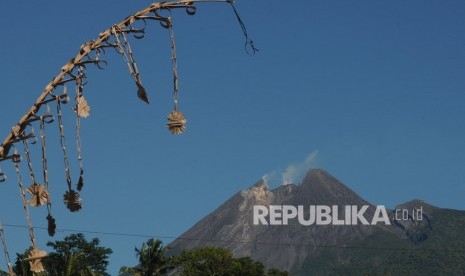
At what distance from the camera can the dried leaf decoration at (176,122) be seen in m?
4.08

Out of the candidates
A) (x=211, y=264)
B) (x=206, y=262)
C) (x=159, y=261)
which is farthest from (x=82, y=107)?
(x=206, y=262)

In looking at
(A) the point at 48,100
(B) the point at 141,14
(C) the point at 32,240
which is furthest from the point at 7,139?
(B) the point at 141,14

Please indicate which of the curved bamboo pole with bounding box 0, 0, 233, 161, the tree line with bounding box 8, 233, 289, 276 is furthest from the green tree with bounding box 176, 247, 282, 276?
A: the curved bamboo pole with bounding box 0, 0, 233, 161

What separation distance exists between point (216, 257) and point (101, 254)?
982 inches

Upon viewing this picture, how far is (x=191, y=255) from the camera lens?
9225cm

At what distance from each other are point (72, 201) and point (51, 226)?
0.14 meters

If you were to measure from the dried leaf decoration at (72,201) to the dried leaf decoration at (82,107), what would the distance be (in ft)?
1.09

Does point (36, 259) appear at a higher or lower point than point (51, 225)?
lower

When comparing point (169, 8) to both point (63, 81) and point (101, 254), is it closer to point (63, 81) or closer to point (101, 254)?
point (63, 81)

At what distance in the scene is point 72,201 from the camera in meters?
4.06

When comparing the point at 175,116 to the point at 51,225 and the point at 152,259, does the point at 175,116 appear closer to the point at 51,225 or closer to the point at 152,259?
the point at 51,225

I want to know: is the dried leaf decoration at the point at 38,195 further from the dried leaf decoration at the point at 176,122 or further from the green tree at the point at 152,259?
the green tree at the point at 152,259

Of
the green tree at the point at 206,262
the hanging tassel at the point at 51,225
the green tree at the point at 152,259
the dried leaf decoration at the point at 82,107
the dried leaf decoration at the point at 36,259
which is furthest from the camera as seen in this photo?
the green tree at the point at 206,262

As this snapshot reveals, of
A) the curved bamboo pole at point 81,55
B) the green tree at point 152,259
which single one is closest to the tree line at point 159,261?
the green tree at point 152,259
